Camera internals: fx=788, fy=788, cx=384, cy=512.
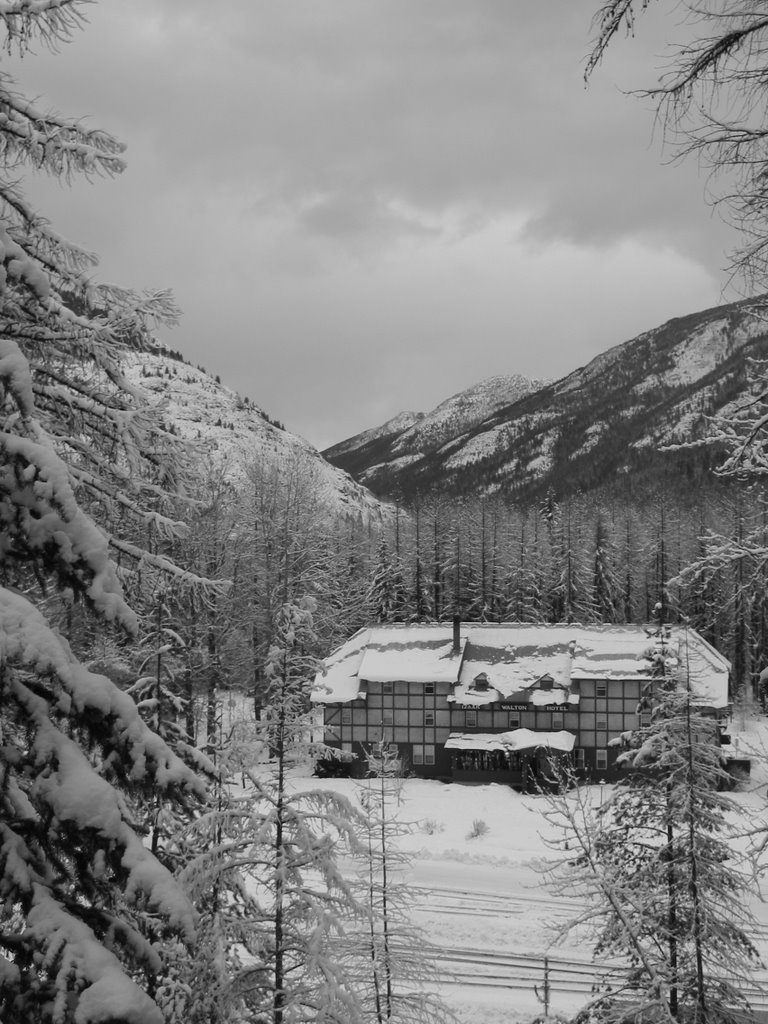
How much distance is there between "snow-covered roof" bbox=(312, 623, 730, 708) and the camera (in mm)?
42031

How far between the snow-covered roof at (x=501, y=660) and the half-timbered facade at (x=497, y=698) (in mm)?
58

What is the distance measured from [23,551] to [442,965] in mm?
19551

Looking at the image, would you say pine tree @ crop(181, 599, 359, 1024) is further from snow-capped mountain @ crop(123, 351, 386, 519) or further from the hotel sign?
snow-capped mountain @ crop(123, 351, 386, 519)

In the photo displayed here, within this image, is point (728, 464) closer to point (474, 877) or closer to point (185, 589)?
point (185, 589)

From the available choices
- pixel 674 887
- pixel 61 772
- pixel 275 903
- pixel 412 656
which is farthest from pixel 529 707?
pixel 61 772

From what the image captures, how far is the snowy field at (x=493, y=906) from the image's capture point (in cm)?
1919

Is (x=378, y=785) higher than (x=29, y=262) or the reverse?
the reverse

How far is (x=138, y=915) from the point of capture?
4988 millimetres

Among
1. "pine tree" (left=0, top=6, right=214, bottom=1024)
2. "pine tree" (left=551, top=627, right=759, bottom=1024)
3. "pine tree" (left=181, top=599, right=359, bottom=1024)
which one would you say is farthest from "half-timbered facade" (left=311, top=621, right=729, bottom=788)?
"pine tree" (left=0, top=6, right=214, bottom=1024)

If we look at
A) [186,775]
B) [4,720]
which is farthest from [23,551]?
[186,775]

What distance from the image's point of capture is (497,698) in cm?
4203

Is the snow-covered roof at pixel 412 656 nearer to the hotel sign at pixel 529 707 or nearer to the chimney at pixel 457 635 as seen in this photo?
the chimney at pixel 457 635

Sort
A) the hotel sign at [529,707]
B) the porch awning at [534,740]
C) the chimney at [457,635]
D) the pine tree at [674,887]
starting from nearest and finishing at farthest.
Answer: the pine tree at [674,887] → the porch awning at [534,740] → the hotel sign at [529,707] → the chimney at [457,635]

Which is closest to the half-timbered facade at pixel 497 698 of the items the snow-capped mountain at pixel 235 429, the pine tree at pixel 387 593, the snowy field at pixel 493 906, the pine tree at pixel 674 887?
the snowy field at pixel 493 906
